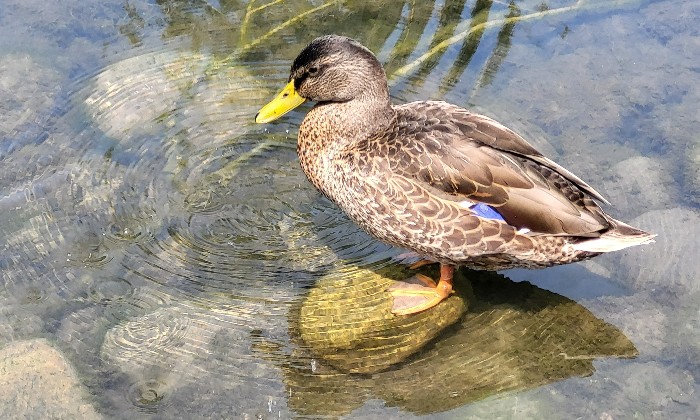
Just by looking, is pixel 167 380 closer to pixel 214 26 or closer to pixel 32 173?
pixel 32 173

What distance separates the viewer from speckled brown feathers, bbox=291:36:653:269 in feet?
13.7

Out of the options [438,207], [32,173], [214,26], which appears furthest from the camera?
[214,26]

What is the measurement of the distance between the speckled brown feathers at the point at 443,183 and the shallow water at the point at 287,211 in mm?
393

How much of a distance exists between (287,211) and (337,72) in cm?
91

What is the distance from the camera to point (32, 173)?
500cm

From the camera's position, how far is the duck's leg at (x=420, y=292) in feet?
14.7

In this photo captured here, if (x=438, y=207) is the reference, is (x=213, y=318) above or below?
below

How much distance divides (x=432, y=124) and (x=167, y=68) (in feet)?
7.45

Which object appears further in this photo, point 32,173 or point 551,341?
point 32,173

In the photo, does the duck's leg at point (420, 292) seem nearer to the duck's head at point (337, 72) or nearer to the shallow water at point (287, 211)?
the shallow water at point (287, 211)

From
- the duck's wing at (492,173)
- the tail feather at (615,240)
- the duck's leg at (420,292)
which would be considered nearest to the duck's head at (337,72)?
the duck's wing at (492,173)

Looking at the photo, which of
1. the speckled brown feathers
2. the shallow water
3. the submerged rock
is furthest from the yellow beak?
the submerged rock

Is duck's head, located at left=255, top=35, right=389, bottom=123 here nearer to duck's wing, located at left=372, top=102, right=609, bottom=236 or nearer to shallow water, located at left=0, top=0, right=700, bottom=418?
duck's wing, located at left=372, top=102, right=609, bottom=236

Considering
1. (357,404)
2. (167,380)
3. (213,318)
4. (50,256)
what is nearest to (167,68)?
(50,256)
